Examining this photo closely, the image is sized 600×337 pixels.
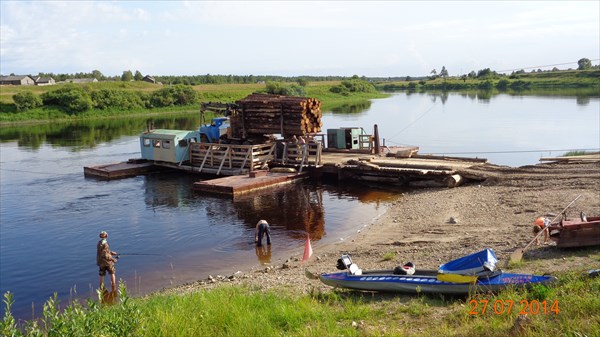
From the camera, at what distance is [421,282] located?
997cm

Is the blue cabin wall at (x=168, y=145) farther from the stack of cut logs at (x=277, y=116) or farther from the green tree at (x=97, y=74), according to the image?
the green tree at (x=97, y=74)

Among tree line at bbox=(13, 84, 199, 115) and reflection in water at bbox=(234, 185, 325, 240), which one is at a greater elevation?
tree line at bbox=(13, 84, 199, 115)

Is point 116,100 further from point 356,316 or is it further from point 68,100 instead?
point 356,316

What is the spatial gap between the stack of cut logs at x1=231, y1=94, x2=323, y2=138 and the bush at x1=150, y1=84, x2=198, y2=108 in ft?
214

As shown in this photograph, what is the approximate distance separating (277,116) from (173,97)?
69297mm

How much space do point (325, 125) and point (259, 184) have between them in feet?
110

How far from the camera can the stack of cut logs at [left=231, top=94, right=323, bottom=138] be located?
29.8 metres

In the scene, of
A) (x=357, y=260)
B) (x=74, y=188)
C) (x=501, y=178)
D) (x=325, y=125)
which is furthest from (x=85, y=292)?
(x=325, y=125)

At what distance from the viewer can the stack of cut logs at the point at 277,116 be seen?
2977 centimetres

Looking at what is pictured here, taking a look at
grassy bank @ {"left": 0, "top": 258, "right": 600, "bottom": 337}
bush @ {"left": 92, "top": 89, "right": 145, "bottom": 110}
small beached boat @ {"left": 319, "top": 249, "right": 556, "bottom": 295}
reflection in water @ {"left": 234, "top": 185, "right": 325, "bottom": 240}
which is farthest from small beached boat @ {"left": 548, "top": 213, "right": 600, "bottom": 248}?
bush @ {"left": 92, "top": 89, "right": 145, "bottom": 110}

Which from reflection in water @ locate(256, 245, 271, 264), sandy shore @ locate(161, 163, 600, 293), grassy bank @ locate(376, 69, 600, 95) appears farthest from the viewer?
grassy bank @ locate(376, 69, 600, 95)

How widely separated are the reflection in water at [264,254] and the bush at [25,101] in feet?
236

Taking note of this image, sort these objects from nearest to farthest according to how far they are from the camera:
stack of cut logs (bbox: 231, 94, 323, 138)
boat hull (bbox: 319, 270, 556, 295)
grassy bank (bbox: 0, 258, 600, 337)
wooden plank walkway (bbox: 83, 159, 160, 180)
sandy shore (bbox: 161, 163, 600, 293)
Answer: grassy bank (bbox: 0, 258, 600, 337)
boat hull (bbox: 319, 270, 556, 295)
sandy shore (bbox: 161, 163, 600, 293)
stack of cut logs (bbox: 231, 94, 323, 138)
wooden plank walkway (bbox: 83, 159, 160, 180)

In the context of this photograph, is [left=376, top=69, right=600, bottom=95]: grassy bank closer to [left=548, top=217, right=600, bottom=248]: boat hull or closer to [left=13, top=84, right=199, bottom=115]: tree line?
[left=13, top=84, right=199, bottom=115]: tree line
